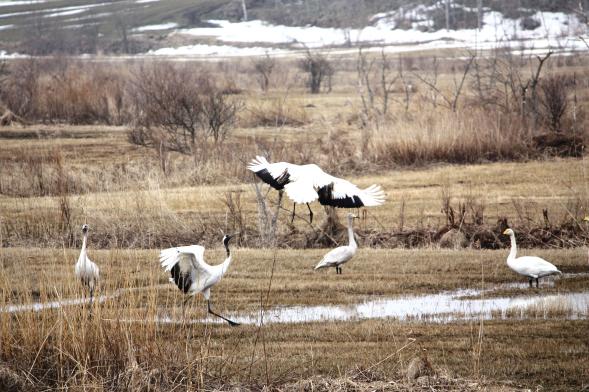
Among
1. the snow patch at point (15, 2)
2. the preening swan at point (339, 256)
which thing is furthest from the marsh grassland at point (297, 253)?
the snow patch at point (15, 2)

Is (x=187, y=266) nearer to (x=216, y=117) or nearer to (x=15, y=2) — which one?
(x=216, y=117)

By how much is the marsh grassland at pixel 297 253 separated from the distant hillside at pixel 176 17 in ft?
162

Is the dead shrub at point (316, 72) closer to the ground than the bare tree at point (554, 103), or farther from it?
closer to the ground

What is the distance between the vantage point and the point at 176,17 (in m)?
108

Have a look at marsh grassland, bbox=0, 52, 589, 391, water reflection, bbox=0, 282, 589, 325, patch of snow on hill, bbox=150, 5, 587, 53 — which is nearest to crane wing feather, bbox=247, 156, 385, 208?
marsh grassland, bbox=0, 52, 589, 391

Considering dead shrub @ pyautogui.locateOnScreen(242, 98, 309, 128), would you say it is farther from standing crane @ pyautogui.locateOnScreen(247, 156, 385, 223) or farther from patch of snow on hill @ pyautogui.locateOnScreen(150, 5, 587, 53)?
patch of snow on hill @ pyautogui.locateOnScreen(150, 5, 587, 53)

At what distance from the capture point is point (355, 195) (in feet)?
38.8

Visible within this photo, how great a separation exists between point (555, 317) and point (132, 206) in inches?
365

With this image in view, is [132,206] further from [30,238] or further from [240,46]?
[240,46]

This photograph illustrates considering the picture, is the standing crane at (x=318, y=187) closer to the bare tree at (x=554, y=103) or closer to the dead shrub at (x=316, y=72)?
the bare tree at (x=554, y=103)

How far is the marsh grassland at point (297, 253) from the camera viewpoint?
780cm

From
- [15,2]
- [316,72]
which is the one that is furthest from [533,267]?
[15,2]

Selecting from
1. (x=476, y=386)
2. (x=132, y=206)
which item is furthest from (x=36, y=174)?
(x=476, y=386)

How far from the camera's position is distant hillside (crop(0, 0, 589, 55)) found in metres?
84.9
